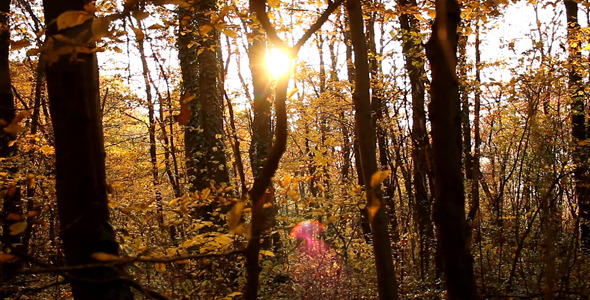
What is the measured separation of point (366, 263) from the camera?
790 centimetres

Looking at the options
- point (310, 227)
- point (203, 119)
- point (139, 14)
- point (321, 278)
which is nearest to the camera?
point (139, 14)

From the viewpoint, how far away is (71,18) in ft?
4.11

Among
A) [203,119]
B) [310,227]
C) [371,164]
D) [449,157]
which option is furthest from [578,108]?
[449,157]

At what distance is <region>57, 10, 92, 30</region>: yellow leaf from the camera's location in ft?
4.03

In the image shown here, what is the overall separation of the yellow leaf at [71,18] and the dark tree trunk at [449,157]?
1313 millimetres

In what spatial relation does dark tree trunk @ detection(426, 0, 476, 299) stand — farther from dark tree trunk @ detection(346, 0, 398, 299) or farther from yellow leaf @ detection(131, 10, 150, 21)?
dark tree trunk @ detection(346, 0, 398, 299)

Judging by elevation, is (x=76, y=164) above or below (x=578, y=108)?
below

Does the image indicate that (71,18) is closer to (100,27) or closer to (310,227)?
(100,27)

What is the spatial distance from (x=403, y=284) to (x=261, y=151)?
3904 millimetres

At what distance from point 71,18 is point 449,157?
1.46m

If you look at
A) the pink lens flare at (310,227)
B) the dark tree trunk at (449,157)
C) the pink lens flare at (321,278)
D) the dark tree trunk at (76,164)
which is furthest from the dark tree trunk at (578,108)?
the dark tree trunk at (76,164)

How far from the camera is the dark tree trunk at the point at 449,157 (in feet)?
5.18

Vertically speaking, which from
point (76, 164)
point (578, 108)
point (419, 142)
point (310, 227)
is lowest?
point (310, 227)

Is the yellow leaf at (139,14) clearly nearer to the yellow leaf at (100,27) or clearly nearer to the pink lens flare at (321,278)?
the yellow leaf at (100,27)
